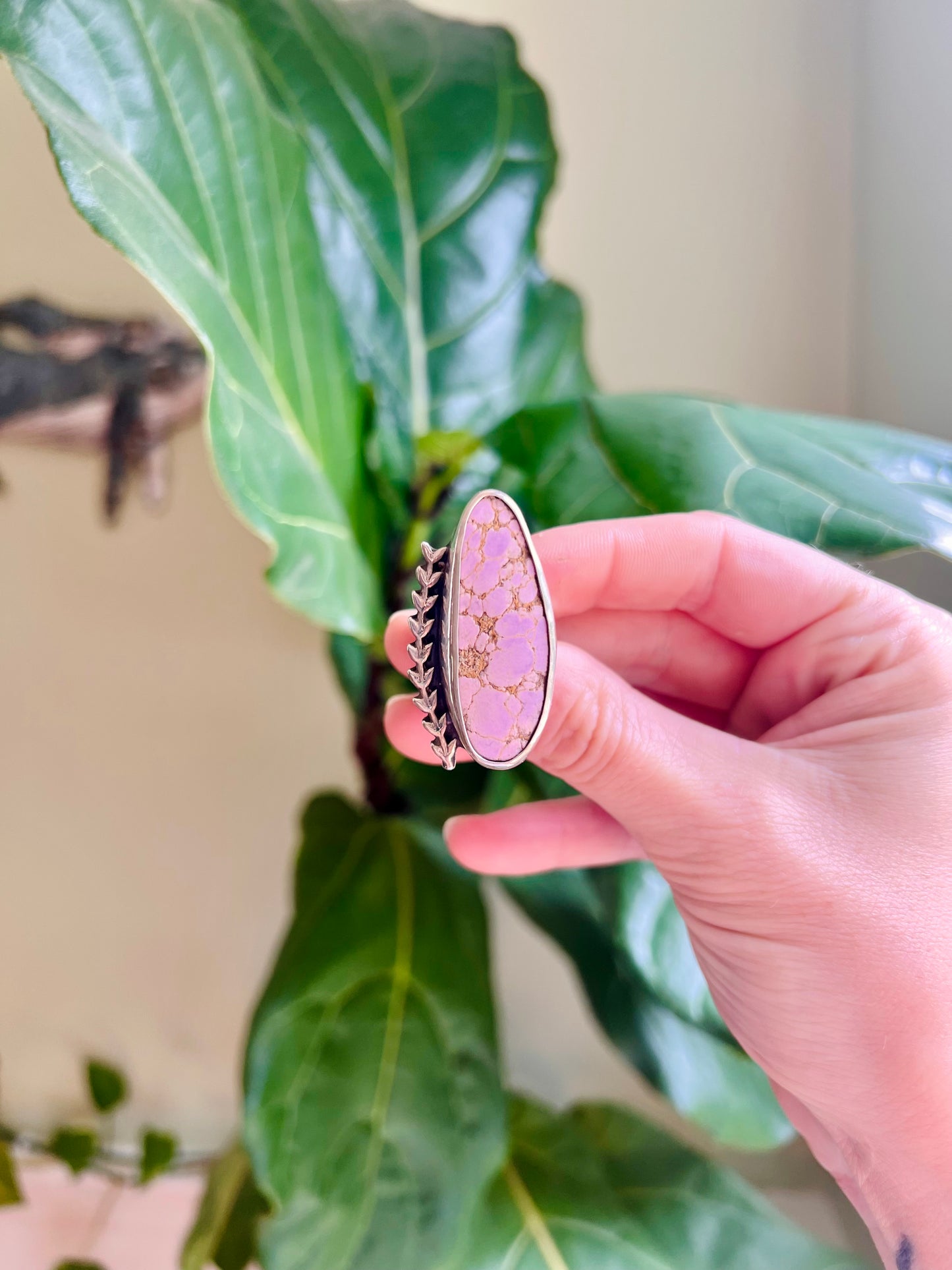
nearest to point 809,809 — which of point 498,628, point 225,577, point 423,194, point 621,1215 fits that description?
point 498,628

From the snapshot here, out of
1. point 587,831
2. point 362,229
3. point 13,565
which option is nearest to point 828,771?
point 587,831

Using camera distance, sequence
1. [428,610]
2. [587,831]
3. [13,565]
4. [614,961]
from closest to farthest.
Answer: [428,610] < [587,831] < [614,961] < [13,565]

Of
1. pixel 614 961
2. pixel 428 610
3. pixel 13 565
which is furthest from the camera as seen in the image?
pixel 13 565

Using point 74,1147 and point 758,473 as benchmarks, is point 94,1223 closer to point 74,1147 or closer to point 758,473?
point 74,1147

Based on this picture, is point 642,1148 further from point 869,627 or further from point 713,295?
point 713,295

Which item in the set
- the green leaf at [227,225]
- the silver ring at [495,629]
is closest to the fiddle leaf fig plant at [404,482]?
the green leaf at [227,225]

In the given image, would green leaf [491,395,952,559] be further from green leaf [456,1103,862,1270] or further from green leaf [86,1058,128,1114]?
green leaf [86,1058,128,1114]

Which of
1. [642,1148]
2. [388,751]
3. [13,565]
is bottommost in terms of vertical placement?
[642,1148]
